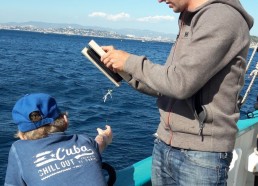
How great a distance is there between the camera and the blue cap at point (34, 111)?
225 cm

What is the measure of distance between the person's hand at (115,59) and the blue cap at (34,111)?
1.52ft

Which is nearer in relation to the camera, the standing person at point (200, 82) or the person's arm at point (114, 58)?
the standing person at point (200, 82)

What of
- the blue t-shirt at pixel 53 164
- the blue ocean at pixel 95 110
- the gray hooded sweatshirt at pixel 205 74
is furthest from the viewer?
the blue ocean at pixel 95 110

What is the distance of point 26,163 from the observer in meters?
2.15

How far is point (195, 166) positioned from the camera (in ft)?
7.04

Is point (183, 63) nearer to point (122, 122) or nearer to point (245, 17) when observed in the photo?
point (245, 17)

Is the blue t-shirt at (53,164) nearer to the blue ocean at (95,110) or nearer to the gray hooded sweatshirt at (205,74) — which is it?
the gray hooded sweatshirt at (205,74)

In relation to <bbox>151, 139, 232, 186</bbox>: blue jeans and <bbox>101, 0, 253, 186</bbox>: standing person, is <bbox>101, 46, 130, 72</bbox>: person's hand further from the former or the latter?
<bbox>151, 139, 232, 186</bbox>: blue jeans

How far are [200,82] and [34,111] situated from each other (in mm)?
1030

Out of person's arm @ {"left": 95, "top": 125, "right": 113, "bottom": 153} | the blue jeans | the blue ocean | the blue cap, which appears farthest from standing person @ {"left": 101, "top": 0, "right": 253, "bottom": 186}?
the blue ocean

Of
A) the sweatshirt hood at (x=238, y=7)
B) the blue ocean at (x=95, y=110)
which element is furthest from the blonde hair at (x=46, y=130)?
the blue ocean at (x=95, y=110)

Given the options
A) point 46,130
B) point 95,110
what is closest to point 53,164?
point 46,130

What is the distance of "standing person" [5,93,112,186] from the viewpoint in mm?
2117

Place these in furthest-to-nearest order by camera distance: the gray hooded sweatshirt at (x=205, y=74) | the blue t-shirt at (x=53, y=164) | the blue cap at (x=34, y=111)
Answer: the blue cap at (x=34, y=111)
the blue t-shirt at (x=53, y=164)
the gray hooded sweatshirt at (x=205, y=74)
